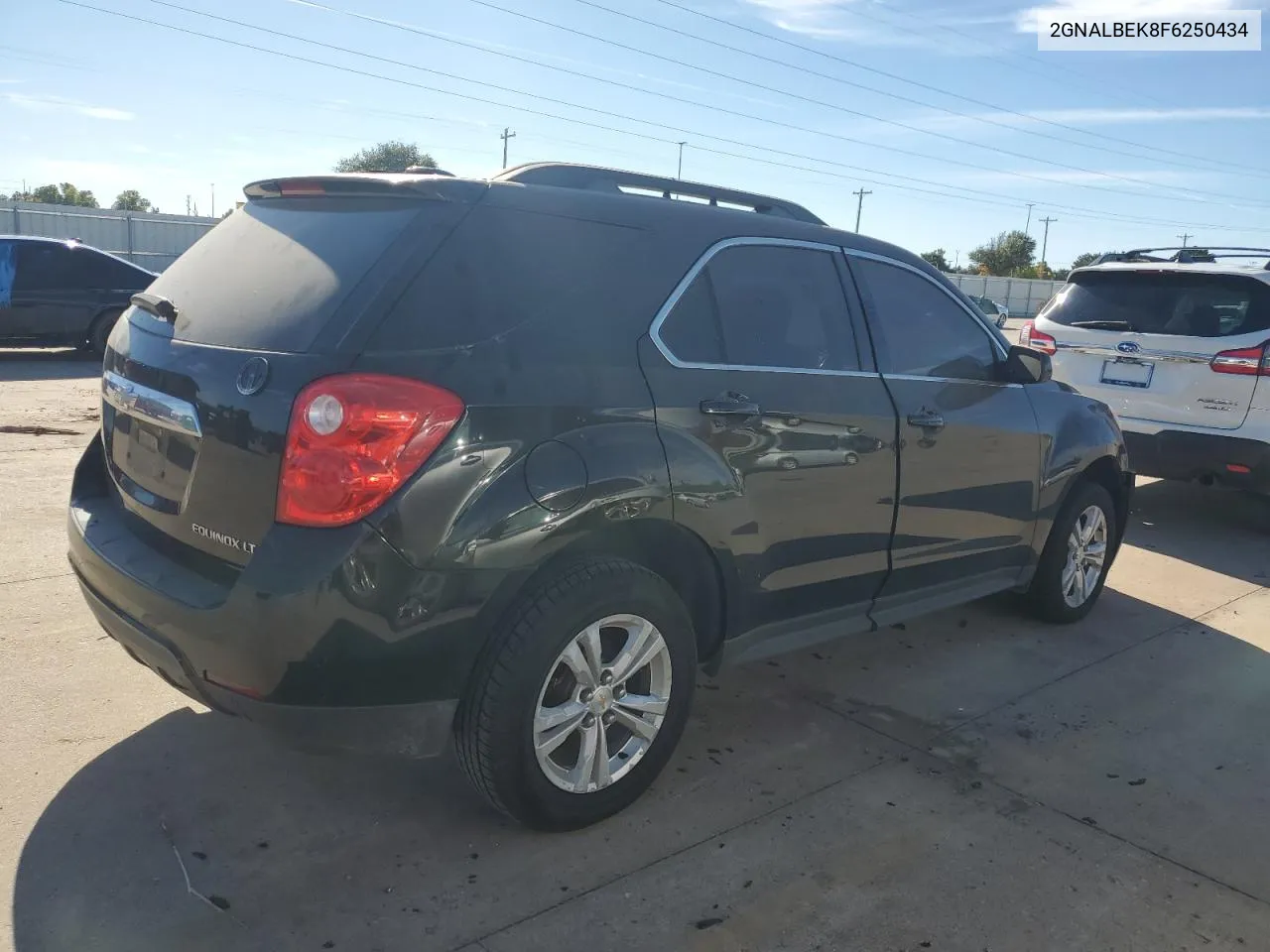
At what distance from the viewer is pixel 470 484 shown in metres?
2.56

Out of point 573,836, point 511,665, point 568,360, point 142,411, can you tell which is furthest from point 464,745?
point 142,411

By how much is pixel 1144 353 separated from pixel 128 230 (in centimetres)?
2887

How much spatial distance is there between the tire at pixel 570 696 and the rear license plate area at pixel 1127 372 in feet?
16.6

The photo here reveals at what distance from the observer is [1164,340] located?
6.82 m

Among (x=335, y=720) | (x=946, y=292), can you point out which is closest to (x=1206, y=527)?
(x=946, y=292)

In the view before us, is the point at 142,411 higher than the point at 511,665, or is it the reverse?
the point at 142,411

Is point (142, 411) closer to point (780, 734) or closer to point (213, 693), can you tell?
point (213, 693)

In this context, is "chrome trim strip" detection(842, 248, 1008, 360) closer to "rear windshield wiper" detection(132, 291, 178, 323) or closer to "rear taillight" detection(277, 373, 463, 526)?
"rear taillight" detection(277, 373, 463, 526)

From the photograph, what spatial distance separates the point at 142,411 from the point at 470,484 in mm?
1057

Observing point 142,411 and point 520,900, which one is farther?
point 142,411

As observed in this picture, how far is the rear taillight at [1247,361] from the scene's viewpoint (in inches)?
254

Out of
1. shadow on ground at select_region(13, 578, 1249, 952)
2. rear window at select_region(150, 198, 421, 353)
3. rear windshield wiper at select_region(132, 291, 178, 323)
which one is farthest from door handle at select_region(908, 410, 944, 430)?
rear windshield wiper at select_region(132, 291, 178, 323)

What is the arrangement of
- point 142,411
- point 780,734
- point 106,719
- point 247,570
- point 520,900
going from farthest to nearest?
point 780,734 → point 106,719 → point 142,411 → point 520,900 → point 247,570

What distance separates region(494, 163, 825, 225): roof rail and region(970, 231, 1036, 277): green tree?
96.7m
